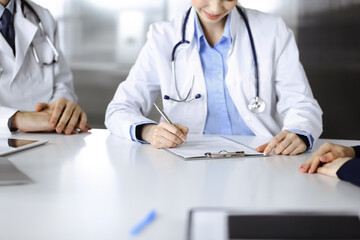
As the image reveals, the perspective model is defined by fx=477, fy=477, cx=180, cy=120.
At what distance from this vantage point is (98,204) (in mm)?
762

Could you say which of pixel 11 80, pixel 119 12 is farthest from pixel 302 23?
pixel 11 80

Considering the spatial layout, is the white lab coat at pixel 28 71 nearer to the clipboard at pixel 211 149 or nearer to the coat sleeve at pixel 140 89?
the coat sleeve at pixel 140 89

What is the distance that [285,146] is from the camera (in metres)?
1.24

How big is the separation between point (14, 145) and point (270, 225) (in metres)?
0.84

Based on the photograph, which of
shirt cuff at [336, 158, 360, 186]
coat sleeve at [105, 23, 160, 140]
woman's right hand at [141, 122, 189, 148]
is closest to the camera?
shirt cuff at [336, 158, 360, 186]

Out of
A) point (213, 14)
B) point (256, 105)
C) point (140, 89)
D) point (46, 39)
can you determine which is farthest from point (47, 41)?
point (256, 105)

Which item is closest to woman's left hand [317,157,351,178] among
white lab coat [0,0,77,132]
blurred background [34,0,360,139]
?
white lab coat [0,0,77,132]

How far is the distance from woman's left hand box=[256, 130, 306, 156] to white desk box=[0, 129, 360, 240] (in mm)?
28

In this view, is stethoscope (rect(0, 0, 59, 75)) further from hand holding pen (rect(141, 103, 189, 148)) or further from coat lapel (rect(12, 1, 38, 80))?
hand holding pen (rect(141, 103, 189, 148))

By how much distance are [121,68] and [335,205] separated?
2626 mm

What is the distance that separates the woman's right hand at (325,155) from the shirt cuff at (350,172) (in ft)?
0.24

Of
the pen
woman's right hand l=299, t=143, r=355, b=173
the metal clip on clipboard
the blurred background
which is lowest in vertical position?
the blurred background

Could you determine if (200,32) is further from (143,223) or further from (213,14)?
(143,223)

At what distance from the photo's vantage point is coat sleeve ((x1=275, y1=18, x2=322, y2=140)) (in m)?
1.51
